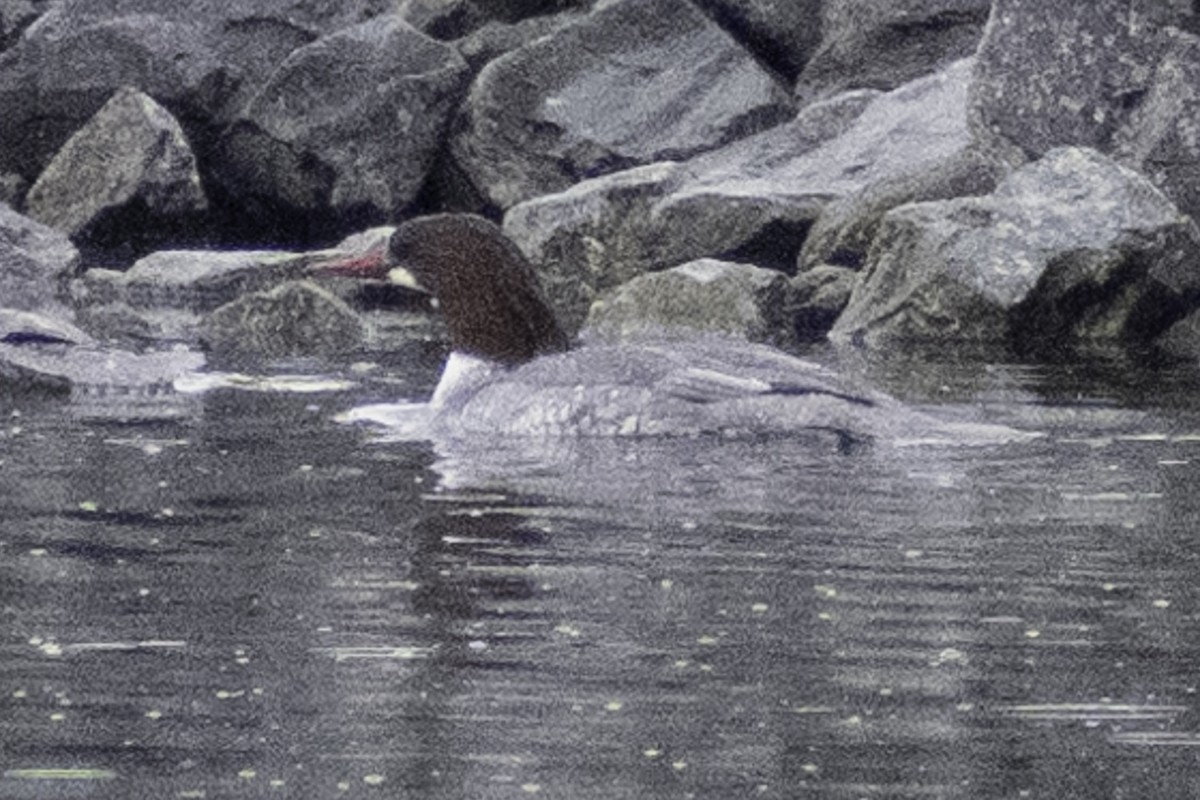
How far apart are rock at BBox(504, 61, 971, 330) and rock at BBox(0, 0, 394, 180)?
5.05m

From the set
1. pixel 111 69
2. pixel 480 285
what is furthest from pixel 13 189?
pixel 480 285

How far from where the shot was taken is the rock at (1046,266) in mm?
17672

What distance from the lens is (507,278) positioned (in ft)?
46.1

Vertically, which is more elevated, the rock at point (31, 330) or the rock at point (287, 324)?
the rock at point (31, 330)

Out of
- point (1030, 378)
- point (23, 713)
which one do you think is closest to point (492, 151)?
point (1030, 378)

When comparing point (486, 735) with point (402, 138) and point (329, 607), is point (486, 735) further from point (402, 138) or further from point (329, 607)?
point (402, 138)

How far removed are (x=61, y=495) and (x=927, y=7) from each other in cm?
1309

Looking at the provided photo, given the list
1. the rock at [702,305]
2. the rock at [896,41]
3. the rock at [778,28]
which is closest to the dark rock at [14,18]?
the rock at [778,28]

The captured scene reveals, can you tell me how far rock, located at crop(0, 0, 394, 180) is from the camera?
2447 cm


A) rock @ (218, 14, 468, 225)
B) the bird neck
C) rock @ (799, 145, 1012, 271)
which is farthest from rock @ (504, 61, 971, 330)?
the bird neck

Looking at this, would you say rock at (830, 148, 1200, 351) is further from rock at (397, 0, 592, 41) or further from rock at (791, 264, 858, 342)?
rock at (397, 0, 592, 41)

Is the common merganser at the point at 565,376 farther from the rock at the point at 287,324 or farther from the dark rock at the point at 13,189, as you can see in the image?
the dark rock at the point at 13,189

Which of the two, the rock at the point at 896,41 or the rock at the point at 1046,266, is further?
the rock at the point at 896,41

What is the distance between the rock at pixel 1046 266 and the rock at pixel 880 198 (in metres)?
1.24
